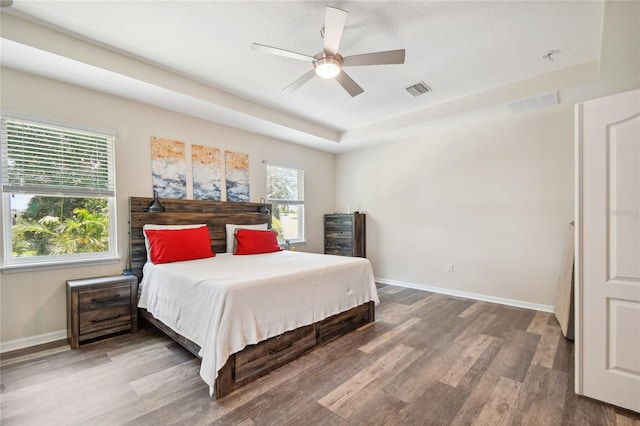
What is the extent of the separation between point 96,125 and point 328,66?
A: 103 inches

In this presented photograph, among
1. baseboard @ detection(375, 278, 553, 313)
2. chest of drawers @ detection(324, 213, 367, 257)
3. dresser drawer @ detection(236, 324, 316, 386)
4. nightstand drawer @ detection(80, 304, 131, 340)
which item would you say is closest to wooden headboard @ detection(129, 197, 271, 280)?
nightstand drawer @ detection(80, 304, 131, 340)

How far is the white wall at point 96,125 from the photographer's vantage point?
2.58m

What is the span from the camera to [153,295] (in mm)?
2756

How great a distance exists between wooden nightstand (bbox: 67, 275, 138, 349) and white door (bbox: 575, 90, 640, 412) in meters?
3.83

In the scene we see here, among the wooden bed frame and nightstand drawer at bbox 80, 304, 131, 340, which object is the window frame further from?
nightstand drawer at bbox 80, 304, 131, 340

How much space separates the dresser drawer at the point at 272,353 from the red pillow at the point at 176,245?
153cm

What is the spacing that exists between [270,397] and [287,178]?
372 centimetres

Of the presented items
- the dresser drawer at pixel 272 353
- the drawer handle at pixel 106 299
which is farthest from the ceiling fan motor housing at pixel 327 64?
the drawer handle at pixel 106 299

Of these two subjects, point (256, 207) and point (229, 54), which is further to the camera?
point (256, 207)

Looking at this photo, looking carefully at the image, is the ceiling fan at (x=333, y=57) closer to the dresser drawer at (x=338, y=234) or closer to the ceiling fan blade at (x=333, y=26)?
the ceiling fan blade at (x=333, y=26)

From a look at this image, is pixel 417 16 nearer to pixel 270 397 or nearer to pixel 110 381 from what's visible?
pixel 270 397

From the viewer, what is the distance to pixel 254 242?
12.3 feet

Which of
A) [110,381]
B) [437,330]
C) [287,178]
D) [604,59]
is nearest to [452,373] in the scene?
[437,330]

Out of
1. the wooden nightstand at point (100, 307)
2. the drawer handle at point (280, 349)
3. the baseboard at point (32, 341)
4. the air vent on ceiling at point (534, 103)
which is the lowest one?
the baseboard at point (32, 341)
